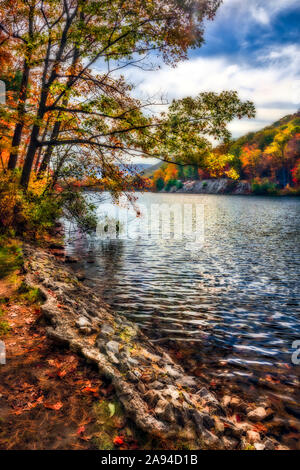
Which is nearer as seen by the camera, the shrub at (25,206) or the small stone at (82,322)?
the small stone at (82,322)

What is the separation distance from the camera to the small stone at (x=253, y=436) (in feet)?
14.2

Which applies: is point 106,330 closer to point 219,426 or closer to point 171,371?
point 171,371

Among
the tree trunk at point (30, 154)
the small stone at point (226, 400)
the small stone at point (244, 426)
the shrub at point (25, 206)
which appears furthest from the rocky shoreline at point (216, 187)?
the small stone at point (244, 426)

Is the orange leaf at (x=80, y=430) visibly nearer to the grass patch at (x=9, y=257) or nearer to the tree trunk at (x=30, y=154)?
the grass patch at (x=9, y=257)

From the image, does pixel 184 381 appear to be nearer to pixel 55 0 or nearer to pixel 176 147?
pixel 176 147

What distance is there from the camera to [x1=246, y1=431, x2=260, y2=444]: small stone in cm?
433

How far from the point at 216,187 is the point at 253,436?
134614 millimetres

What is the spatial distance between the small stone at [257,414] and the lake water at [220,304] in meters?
0.30

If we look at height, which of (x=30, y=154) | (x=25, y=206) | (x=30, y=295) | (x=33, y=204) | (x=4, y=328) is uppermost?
(x=30, y=154)

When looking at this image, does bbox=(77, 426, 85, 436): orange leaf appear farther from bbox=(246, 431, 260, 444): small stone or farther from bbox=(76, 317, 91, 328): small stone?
bbox=(76, 317, 91, 328): small stone

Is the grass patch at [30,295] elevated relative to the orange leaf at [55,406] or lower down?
elevated

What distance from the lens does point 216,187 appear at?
133000 mm

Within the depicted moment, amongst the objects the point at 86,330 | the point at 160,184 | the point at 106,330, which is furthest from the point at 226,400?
the point at 160,184

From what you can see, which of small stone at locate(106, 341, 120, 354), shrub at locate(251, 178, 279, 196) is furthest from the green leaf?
shrub at locate(251, 178, 279, 196)
